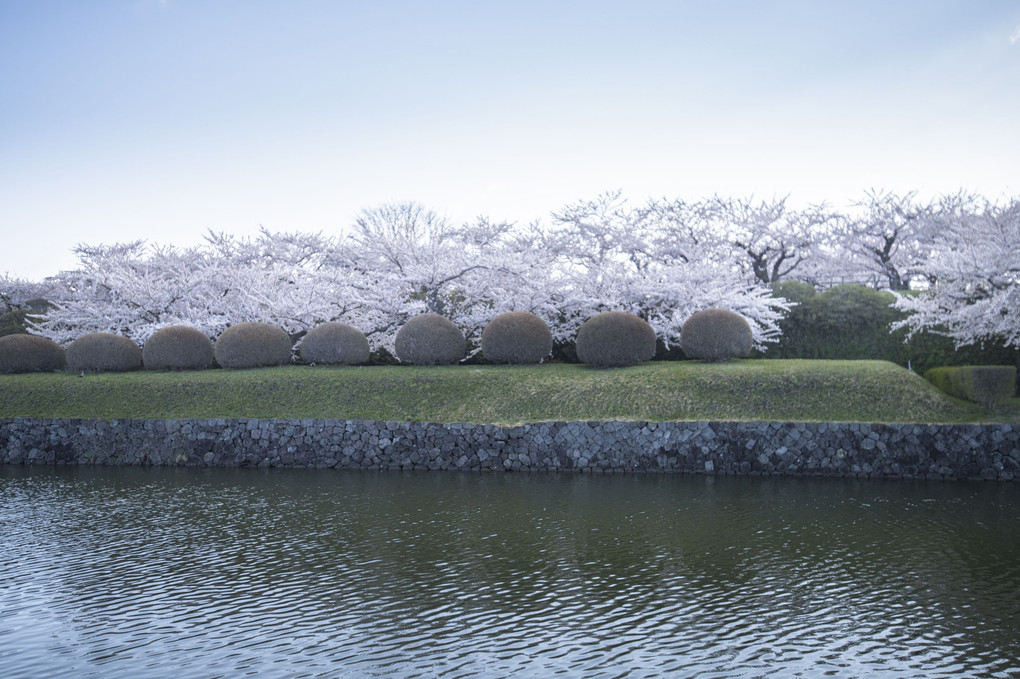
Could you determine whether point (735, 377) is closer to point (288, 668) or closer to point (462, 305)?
point (462, 305)

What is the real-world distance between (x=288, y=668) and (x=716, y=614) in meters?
3.56

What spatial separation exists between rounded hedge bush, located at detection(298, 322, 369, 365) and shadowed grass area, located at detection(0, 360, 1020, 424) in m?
1.30

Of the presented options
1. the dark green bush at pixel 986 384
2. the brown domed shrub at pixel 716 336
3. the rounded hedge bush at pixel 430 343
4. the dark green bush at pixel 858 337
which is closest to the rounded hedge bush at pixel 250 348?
the rounded hedge bush at pixel 430 343

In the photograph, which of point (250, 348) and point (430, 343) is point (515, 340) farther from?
point (250, 348)

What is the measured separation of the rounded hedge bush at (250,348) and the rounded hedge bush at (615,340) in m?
8.14

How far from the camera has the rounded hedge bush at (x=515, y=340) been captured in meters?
19.8

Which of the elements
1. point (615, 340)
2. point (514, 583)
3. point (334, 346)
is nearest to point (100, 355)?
point (334, 346)

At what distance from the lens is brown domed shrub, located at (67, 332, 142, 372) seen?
70.6 feet

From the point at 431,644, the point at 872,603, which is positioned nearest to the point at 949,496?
the point at 872,603

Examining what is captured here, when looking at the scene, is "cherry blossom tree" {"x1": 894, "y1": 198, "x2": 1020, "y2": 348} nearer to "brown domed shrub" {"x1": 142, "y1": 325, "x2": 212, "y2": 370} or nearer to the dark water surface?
the dark water surface

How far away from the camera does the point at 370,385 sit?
17.8 metres

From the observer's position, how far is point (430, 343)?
20.1 meters

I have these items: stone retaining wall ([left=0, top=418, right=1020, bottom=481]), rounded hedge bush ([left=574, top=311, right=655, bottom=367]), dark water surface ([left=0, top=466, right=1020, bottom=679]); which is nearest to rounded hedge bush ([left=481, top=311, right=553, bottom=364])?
rounded hedge bush ([left=574, top=311, right=655, bottom=367])

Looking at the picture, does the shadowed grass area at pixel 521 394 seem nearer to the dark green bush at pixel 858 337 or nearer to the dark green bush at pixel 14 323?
the dark green bush at pixel 858 337
